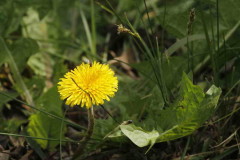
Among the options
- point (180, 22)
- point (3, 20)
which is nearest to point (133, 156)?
point (180, 22)

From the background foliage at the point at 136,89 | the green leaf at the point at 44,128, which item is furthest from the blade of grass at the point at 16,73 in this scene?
the green leaf at the point at 44,128

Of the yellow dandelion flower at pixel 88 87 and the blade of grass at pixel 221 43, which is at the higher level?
the yellow dandelion flower at pixel 88 87

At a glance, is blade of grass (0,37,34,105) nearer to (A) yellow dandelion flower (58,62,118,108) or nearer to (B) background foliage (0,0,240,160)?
(B) background foliage (0,0,240,160)

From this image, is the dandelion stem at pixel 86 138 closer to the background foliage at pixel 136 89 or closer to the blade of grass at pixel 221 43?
the background foliage at pixel 136 89

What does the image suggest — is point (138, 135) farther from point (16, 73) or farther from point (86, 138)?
point (16, 73)

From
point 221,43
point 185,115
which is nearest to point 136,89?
point 221,43

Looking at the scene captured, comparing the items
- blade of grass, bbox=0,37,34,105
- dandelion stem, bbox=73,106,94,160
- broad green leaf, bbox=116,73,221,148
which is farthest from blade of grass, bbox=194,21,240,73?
blade of grass, bbox=0,37,34,105

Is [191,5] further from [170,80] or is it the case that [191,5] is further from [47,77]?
[47,77]
